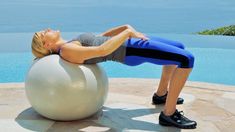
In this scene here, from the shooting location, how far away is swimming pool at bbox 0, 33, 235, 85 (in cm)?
866

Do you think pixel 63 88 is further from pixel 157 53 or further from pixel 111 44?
pixel 157 53

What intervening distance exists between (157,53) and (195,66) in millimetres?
5855

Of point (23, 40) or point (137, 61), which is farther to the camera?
point (23, 40)

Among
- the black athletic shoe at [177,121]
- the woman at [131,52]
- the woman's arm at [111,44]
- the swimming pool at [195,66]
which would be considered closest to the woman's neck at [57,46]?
the woman at [131,52]

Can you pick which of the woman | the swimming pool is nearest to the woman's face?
the woman

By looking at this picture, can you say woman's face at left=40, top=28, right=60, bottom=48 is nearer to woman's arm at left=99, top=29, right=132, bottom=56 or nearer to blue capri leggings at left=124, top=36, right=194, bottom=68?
woman's arm at left=99, top=29, right=132, bottom=56

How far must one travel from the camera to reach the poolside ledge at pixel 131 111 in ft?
13.6

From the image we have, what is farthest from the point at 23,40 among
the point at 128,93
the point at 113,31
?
the point at 113,31

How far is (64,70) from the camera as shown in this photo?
13.3 feet

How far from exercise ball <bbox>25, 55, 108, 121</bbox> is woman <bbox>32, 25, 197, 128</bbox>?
4.9 inches

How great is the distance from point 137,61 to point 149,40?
0.28m

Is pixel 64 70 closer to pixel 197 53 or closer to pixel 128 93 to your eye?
pixel 128 93

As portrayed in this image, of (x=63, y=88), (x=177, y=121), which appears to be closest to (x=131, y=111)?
(x=177, y=121)

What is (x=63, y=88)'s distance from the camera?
4.00m
